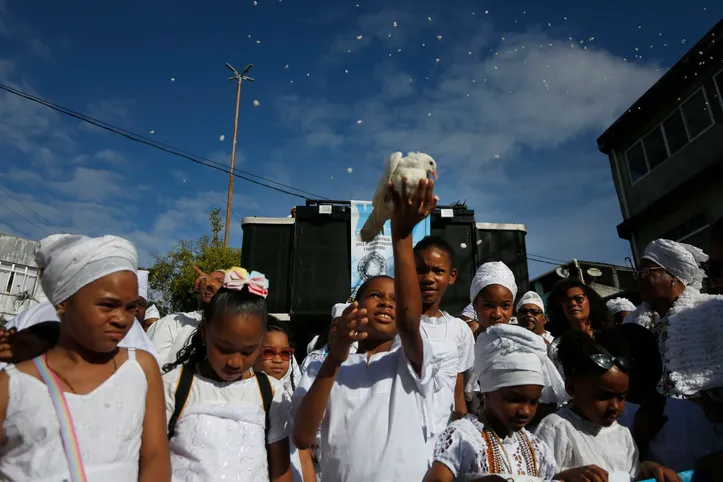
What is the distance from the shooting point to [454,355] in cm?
257

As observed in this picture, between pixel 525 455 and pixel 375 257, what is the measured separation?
6.33 m

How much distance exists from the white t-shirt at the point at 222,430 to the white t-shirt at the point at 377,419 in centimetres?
19

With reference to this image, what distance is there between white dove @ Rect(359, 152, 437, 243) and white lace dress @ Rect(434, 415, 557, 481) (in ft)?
3.00

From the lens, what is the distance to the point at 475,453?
1.95 meters

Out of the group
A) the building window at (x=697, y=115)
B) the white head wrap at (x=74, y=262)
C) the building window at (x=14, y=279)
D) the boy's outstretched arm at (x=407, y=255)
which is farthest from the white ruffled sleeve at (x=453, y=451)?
the building window at (x=14, y=279)

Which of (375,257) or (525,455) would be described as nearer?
(525,455)

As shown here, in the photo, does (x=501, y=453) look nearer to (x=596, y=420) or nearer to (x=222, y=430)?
(x=596, y=420)

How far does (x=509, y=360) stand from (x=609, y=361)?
0.54m

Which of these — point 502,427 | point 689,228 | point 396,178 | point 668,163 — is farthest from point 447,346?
point 668,163

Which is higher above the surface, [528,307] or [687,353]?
[528,307]

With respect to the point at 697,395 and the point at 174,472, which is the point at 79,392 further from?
the point at 697,395

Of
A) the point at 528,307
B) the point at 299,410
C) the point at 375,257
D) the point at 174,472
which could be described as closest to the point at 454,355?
the point at 299,410

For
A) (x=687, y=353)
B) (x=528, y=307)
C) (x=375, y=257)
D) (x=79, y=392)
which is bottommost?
(x=79, y=392)

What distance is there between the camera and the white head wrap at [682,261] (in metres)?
3.04
